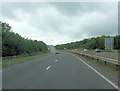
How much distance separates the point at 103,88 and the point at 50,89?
2473 mm

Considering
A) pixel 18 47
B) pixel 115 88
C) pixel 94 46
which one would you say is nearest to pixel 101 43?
pixel 94 46

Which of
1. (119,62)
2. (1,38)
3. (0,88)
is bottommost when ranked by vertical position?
(0,88)

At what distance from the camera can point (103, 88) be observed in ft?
17.7

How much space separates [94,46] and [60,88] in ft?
401

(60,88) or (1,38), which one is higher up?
(1,38)

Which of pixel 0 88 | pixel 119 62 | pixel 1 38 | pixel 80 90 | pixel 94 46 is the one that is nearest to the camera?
pixel 80 90

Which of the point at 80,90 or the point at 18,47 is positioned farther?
the point at 18,47

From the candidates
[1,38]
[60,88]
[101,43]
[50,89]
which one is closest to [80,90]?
[60,88]

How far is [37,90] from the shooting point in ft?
17.1

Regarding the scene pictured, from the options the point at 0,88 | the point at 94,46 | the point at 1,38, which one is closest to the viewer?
the point at 0,88

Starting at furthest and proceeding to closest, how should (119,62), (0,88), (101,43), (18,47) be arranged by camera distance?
1. (101,43)
2. (18,47)
3. (119,62)
4. (0,88)

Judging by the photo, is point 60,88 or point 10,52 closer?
point 60,88

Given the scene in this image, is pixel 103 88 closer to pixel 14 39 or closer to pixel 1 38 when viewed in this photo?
pixel 1 38

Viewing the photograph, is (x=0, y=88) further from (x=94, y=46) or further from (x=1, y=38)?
(x=94, y=46)
